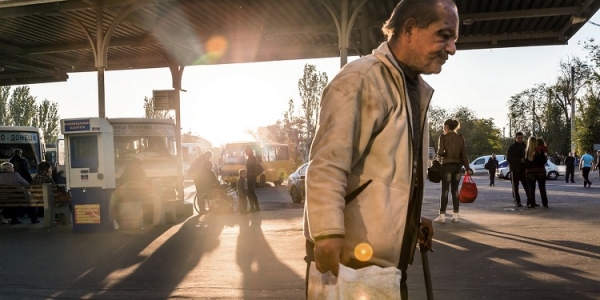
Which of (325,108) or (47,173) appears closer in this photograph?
(325,108)

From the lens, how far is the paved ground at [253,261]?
6.37 m

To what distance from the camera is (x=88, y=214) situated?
1218 cm

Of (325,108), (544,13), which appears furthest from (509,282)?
(544,13)

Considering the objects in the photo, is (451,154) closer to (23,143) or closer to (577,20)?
(577,20)

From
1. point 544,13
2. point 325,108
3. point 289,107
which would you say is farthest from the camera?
point 289,107

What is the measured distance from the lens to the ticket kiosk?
12055 millimetres

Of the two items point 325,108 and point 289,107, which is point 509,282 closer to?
point 325,108

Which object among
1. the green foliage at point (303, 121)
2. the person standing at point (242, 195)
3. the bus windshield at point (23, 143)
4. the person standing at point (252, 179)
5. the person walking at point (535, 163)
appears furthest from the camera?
the green foliage at point (303, 121)

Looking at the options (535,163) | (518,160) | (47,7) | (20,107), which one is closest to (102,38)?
(47,7)

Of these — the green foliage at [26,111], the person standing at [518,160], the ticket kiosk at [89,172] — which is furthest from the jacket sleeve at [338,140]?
the green foliage at [26,111]

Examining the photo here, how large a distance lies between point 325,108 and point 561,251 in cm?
701

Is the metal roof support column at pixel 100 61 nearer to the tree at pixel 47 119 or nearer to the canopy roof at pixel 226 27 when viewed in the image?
the canopy roof at pixel 226 27

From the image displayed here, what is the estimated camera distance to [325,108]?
2.30m

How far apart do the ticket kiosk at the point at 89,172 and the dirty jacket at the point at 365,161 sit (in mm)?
10468
